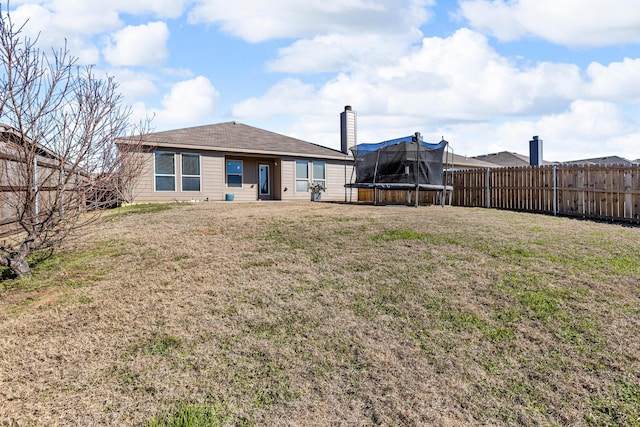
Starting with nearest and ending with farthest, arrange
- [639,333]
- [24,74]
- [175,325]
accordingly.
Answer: [639,333], [175,325], [24,74]

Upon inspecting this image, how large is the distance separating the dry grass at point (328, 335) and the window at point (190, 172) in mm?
9351

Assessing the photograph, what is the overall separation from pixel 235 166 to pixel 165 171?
128 inches

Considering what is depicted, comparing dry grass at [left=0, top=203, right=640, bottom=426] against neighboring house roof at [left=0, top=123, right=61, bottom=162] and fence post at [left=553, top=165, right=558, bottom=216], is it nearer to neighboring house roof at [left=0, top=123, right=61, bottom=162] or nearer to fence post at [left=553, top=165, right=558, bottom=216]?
neighboring house roof at [left=0, top=123, right=61, bottom=162]

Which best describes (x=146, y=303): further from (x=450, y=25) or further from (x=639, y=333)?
(x=450, y=25)

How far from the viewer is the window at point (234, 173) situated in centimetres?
1684

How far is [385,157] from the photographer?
13.9 metres

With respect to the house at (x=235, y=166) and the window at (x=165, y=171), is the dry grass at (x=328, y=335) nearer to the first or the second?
the window at (x=165, y=171)

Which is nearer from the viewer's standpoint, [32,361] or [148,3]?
[32,361]

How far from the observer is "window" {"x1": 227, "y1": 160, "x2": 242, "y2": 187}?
1684 cm

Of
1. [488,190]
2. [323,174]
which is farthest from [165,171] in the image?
[488,190]

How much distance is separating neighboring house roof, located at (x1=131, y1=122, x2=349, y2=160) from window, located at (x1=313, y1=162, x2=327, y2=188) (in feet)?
1.76

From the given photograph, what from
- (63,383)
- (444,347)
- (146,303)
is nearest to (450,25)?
(444,347)

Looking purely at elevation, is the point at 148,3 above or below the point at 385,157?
above

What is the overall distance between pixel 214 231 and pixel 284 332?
13.1 ft
